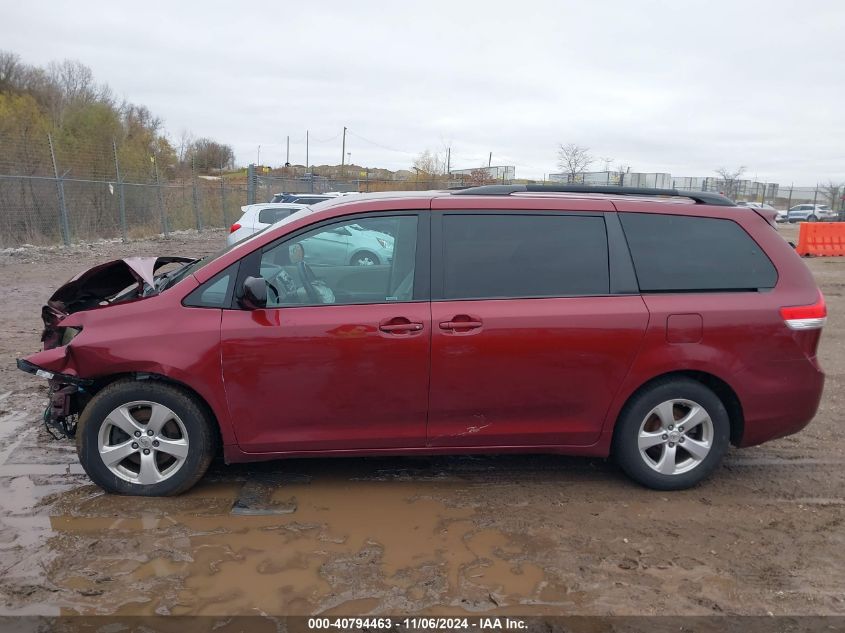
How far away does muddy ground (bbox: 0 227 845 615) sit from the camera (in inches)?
116


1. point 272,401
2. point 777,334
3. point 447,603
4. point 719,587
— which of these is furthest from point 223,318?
point 777,334

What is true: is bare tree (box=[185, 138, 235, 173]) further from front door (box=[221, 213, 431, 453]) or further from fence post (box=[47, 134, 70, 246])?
front door (box=[221, 213, 431, 453])

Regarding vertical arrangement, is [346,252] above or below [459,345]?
above

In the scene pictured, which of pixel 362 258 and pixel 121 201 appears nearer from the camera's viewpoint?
pixel 362 258

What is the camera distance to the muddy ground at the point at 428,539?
2.95 meters

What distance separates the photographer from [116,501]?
12.4ft

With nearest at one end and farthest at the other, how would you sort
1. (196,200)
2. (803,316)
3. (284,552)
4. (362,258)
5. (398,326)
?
(284,552) → (398,326) → (803,316) → (362,258) → (196,200)

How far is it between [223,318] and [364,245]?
1.07m

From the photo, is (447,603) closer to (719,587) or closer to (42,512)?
(719,587)

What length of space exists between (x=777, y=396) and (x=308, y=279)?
115 inches

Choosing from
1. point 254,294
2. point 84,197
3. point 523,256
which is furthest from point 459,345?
point 84,197

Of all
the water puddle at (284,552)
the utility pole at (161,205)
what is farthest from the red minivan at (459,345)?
the utility pole at (161,205)

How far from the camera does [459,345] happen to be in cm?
369

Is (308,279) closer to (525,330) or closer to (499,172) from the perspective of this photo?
(525,330)
